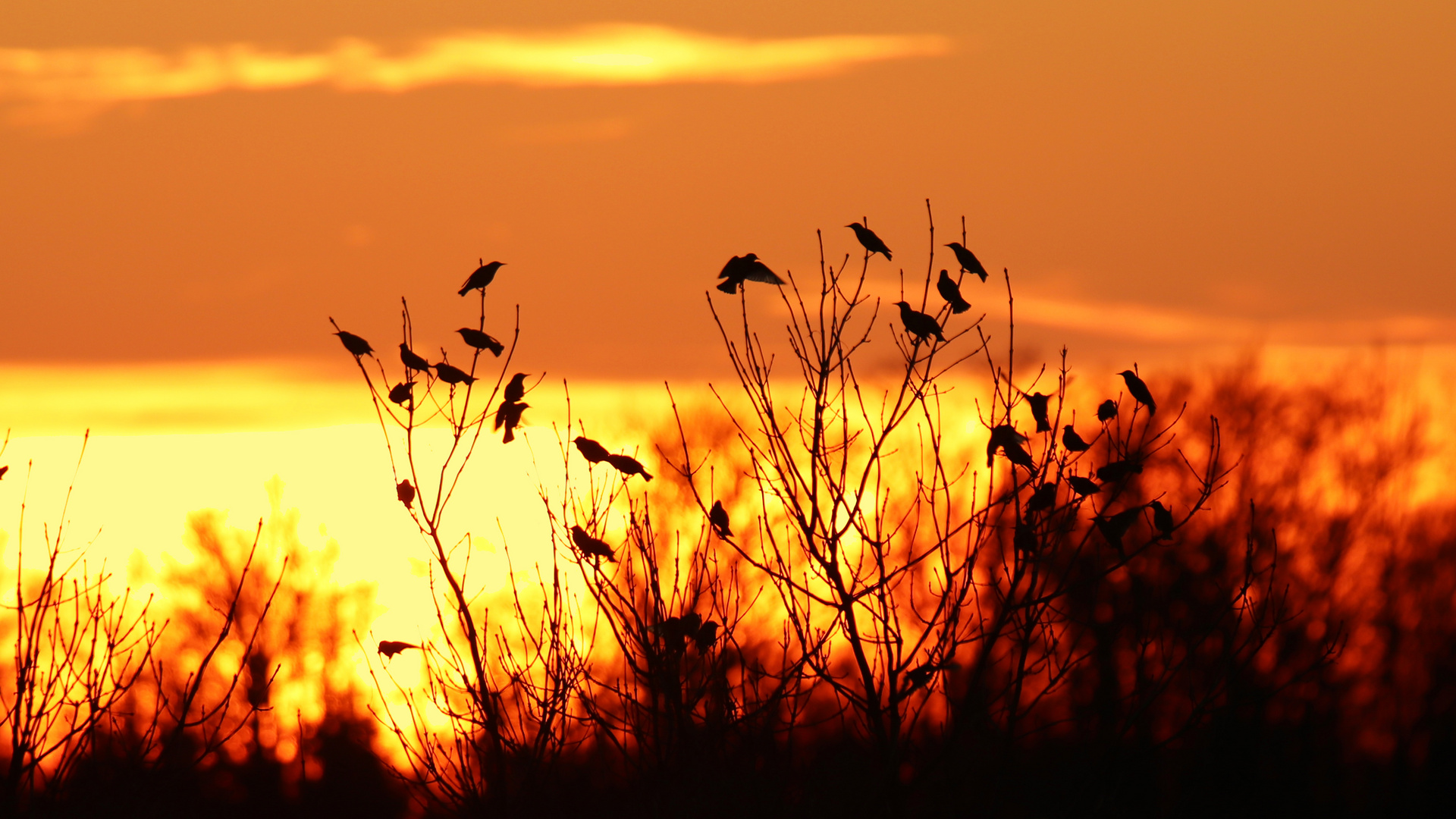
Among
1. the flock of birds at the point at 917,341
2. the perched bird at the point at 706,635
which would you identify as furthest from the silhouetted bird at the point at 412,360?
the perched bird at the point at 706,635

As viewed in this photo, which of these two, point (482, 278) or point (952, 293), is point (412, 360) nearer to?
point (482, 278)

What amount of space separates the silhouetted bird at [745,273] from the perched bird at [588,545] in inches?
58.1

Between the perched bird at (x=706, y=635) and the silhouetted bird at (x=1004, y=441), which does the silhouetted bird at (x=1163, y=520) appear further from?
the perched bird at (x=706, y=635)

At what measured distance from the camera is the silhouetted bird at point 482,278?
22.6ft

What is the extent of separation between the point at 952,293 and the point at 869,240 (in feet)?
1.59

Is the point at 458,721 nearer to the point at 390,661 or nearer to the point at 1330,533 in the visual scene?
the point at 390,661

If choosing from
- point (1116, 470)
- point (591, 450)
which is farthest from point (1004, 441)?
point (591, 450)

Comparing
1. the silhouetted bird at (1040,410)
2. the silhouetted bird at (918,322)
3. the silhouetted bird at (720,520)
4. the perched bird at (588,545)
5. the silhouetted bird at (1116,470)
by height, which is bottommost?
the perched bird at (588,545)

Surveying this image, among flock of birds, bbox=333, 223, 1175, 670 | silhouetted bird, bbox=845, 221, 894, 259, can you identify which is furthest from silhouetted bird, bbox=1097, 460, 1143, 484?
silhouetted bird, bbox=845, 221, 894, 259

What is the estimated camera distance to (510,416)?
7.29 metres

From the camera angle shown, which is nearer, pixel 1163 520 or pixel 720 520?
pixel 1163 520

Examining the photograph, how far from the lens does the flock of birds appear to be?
686 cm

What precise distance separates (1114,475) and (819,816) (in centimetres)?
260

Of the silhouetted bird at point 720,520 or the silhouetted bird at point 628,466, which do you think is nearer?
the silhouetted bird at point 628,466
